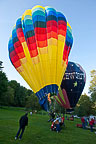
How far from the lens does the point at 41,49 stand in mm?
13648

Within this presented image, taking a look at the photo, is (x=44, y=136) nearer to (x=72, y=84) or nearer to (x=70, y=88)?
(x=70, y=88)

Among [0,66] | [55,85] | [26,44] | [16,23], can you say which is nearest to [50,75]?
[55,85]

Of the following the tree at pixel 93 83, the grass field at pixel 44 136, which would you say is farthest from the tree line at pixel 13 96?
the grass field at pixel 44 136

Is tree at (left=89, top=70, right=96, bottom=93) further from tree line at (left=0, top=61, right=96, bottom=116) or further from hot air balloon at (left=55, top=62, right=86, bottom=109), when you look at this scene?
hot air balloon at (left=55, top=62, right=86, bottom=109)

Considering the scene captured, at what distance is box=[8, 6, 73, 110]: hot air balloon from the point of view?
1305cm

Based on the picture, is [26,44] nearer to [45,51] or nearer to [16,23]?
[45,51]

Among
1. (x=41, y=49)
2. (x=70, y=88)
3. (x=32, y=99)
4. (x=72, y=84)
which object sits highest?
(x=41, y=49)

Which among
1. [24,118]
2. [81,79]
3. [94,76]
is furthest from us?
[94,76]

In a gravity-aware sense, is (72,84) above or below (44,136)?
above

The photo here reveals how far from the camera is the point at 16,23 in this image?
51.0 feet

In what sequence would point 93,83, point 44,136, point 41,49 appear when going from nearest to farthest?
1. point 44,136
2. point 41,49
3. point 93,83

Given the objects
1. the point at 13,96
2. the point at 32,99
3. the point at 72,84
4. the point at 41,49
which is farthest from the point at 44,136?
the point at 13,96

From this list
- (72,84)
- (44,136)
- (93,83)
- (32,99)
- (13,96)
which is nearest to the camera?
(44,136)

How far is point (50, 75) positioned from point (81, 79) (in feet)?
31.8
